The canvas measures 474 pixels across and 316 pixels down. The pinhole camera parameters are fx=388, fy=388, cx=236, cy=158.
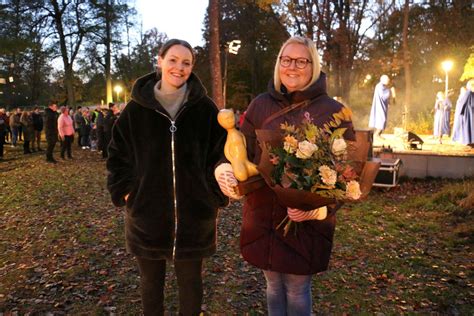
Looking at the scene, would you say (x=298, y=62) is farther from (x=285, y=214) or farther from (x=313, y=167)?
(x=285, y=214)

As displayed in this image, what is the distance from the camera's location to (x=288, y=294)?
2.36 metres

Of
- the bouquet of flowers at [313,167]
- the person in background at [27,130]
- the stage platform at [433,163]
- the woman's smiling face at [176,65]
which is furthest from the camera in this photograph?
→ the person in background at [27,130]

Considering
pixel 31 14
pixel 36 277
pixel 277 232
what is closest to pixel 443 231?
pixel 277 232

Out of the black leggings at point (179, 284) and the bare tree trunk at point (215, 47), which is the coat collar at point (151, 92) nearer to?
the black leggings at point (179, 284)

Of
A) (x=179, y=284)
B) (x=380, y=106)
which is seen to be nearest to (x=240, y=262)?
(x=179, y=284)

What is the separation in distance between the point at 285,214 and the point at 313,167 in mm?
480

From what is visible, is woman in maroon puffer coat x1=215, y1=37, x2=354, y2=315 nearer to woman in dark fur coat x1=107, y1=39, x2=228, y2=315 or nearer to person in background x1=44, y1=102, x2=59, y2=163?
woman in dark fur coat x1=107, y1=39, x2=228, y2=315

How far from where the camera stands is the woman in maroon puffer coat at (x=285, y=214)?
7.30 feet

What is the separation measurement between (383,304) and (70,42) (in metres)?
30.8

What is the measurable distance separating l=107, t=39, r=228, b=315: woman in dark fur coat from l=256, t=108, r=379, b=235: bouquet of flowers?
678 millimetres

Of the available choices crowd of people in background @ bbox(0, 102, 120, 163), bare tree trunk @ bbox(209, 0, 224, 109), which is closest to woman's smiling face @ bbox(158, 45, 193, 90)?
bare tree trunk @ bbox(209, 0, 224, 109)

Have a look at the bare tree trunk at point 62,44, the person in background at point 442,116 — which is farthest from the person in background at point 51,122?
the bare tree trunk at point 62,44

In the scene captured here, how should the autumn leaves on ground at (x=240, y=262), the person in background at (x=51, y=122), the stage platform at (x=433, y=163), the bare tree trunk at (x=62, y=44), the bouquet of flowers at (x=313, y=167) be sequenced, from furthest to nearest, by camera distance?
the bare tree trunk at (x=62, y=44), the person in background at (x=51, y=122), the stage platform at (x=433, y=163), the autumn leaves on ground at (x=240, y=262), the bouquet of flowers at (x=313, y=167)

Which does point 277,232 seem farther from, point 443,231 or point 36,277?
point 443,231
